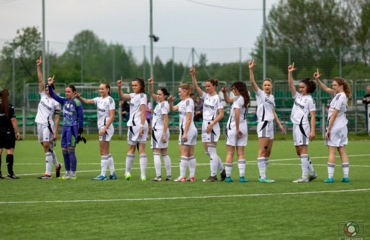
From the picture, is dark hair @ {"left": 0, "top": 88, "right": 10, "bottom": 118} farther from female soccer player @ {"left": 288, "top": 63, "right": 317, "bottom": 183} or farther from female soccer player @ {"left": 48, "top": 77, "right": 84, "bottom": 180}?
female soccer player @ {"left": 288, "top": 63, "right": 317, "bottom": 183}

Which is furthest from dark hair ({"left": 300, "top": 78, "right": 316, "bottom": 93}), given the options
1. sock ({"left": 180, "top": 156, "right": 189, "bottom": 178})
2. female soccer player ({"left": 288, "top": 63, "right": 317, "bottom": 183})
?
sock ({"left": 180, "top": 156, "right": 189, "bottom": 178})

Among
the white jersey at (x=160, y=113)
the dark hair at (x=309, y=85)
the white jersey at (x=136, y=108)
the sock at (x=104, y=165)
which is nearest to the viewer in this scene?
the dark hair at (x=309, y=85)

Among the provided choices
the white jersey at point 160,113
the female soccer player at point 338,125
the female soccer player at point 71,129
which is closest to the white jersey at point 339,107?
the female soccer player at point 338,125

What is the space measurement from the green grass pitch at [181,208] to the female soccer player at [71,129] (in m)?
0.41

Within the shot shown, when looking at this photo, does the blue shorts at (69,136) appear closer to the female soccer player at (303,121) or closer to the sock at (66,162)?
the sock at (66,162)

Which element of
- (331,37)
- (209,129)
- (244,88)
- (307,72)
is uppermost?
(331,37)

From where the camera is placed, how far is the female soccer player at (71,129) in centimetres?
1042

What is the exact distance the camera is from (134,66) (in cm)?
3247

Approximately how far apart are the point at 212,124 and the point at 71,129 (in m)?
2.94

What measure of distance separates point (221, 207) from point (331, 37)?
3974cm

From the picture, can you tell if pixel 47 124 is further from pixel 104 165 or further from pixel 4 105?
pixel 104 165

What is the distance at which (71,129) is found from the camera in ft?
34.2

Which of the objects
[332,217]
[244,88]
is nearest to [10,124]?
[244,88]

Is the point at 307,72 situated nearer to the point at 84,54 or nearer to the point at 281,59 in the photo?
the point at 281,59
